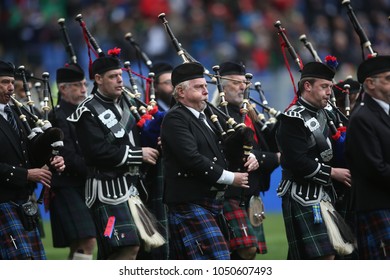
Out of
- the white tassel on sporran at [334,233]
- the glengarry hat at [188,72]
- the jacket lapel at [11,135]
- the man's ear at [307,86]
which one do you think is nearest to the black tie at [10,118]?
the jacket lapel at [11,135]

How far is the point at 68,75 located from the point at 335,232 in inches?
123

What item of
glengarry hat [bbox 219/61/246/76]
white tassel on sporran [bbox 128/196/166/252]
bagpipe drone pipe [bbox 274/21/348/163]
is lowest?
white tassel on sporran [bbox 128/196/166/252]

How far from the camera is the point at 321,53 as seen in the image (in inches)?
697

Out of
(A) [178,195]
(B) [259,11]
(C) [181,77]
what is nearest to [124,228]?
(A) [178,195]

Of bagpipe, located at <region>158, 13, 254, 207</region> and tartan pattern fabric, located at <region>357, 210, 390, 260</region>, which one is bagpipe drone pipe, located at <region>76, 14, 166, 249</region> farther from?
tartan pattern fabric, located at <region>357, 210, 390, 260</region>

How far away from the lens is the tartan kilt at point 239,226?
9023 millimetres

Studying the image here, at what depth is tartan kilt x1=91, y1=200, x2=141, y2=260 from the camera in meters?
8.41


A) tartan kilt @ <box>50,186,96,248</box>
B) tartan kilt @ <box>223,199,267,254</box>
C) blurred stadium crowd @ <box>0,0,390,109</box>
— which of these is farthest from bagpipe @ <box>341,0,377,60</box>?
blurred stadium crowd @ <box>0,0,390,109</box>

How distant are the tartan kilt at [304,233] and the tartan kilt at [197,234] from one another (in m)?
0.68

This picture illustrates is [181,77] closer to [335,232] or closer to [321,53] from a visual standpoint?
[335,232]

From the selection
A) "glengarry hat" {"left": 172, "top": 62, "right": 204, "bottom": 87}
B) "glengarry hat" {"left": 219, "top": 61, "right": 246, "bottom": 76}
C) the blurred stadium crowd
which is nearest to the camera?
"glengarry hat" {"left": 172, "top": 62, "right": 204, "bottom": 87}

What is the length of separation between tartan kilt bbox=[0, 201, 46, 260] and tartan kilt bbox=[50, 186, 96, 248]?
134cm

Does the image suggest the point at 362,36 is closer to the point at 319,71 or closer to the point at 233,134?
the point at 319,71
